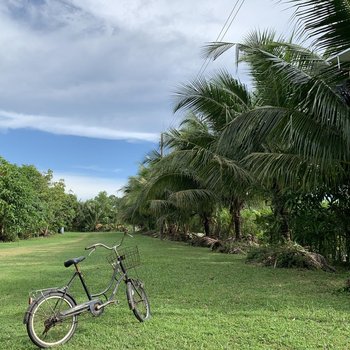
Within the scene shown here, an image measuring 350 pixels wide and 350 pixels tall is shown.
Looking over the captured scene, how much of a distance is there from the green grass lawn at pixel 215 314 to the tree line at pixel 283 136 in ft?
6.89

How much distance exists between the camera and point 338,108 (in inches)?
262

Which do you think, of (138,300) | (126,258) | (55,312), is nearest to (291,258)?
(138,300)

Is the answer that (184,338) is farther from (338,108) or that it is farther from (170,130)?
(170,130)

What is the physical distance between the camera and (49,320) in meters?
4.18

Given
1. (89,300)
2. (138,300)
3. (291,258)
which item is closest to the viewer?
(89,300)

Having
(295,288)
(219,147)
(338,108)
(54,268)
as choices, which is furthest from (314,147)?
(54,268)

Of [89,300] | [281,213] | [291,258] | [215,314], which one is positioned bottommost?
[215,314]

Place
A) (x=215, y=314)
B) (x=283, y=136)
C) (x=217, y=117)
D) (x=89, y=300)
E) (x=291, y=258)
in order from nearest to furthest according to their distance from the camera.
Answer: (x=89, y=300) < (x=215, y=314) < (x=283, y=136) < (x=291, y=258) < (x=217, y=117)

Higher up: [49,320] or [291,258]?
[291,258]

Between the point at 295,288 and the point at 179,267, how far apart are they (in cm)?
383

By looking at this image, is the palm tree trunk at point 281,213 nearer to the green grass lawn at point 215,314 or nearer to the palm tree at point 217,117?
the palm tree at point 217,117

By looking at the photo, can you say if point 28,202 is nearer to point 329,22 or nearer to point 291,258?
point 291,258

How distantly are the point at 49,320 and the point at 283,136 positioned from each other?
4.98 metres

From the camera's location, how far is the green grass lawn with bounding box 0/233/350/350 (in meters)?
4.34
